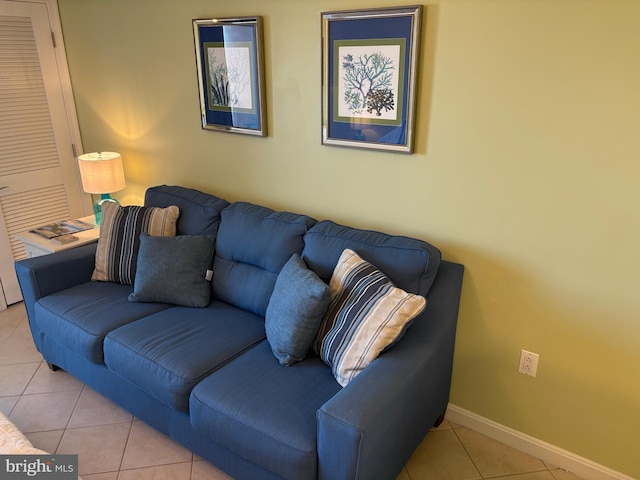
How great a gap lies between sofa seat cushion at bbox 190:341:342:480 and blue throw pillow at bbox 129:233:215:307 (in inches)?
21.8

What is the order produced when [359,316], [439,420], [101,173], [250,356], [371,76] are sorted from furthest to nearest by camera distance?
[101,173]
[439,420]
[371,76]
[250,356]
[359,316]

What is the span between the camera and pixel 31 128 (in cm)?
327

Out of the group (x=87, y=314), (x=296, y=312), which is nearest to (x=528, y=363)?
(x=296, y=312)

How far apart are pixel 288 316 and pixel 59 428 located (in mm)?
1284

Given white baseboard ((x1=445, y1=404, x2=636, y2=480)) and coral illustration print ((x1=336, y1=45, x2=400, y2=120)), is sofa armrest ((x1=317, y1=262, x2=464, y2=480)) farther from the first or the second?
coral illustration print ((x1=336, y1=45, x2=400, y2=120))

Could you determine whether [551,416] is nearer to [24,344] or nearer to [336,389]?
[336,389]

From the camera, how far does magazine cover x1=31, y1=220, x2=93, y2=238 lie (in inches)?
117

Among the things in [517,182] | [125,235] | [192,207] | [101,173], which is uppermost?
[517,182]

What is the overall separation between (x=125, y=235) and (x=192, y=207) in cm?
38

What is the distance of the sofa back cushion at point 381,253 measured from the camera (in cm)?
194

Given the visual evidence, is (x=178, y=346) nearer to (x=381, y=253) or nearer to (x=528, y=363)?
(x=381, y=253)

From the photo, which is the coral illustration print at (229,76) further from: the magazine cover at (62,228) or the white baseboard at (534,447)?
the white baseboard at (534,447)

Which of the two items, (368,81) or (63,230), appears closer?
(368,81)

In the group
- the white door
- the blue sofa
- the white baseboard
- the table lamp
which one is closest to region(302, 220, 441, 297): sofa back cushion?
Result: the blue sofa
